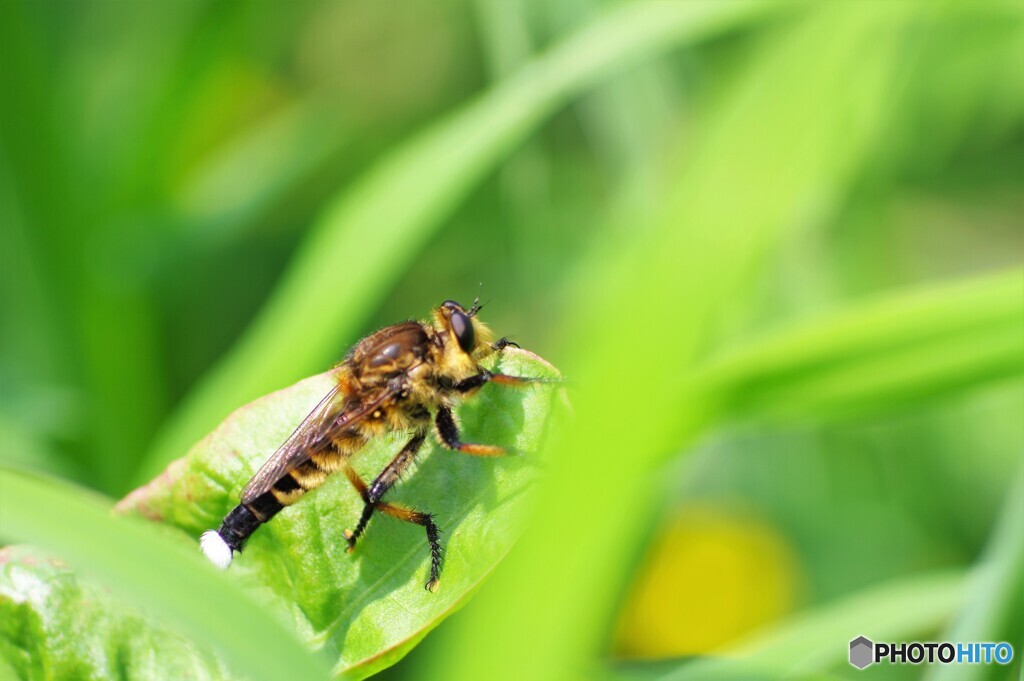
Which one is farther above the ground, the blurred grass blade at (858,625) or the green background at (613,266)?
the green background at (613,266)

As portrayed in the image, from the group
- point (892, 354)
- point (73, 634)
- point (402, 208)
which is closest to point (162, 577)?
point (73, 634)

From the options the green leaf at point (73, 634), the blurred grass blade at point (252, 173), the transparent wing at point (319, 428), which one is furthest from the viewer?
the blurred grass blade at point (252, 173)

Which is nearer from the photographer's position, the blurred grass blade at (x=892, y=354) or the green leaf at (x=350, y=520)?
the green leaf at (x=350, y=520)

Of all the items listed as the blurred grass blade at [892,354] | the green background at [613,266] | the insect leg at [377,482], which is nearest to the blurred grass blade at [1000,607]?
the green background at [613,266]

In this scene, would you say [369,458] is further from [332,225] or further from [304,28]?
[304,28]

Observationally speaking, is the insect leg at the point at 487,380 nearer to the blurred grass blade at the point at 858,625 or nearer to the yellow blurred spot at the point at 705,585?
the blurred grass blade at the point at 858,625

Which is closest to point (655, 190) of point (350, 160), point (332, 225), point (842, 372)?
point (332, 225)

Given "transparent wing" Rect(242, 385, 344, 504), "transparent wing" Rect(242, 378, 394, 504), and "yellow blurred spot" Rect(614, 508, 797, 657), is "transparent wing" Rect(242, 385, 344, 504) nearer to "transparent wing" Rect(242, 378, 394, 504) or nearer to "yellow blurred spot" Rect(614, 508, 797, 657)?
"transparent wing" Rect(242, 378, 394, 504)

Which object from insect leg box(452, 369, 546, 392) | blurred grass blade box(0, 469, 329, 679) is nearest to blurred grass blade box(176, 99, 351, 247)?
insect leg box(452, 369, 546, 392)
